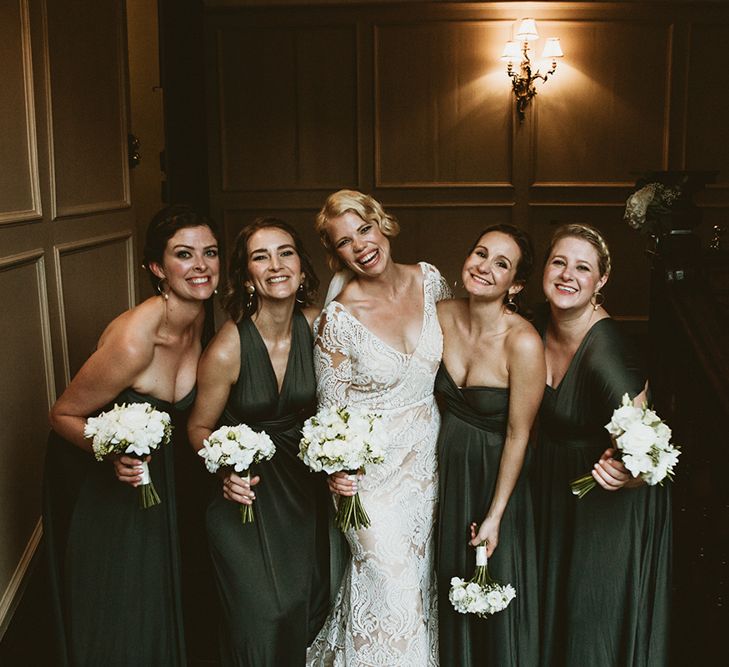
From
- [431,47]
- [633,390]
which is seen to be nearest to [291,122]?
[431,47]

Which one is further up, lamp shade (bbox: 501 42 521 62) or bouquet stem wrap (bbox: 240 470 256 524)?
lamp shade (bbox: 501 42 521 62)

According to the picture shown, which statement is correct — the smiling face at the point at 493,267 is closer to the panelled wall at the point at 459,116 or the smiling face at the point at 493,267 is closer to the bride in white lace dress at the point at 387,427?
the bride in white lace dress at the point at 387,427

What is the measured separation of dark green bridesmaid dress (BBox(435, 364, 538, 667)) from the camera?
9.59 feet

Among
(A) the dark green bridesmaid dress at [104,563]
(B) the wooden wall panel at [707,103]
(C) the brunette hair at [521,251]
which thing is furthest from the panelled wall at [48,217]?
(B) the wooden wall panel at [707,103]

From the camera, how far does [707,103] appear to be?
7461mm

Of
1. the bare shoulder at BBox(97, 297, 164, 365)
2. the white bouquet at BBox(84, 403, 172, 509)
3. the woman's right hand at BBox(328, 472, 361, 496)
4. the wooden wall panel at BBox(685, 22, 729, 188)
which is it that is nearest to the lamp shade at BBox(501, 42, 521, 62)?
the wooden wall panel at BBox(685, 22, 729, 188)

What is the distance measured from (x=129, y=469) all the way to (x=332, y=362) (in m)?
0.81

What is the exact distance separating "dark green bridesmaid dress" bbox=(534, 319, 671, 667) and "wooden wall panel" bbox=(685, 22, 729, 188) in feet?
17.7

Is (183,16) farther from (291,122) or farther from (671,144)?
(671,144)

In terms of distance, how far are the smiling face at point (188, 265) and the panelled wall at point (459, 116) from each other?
484 cm

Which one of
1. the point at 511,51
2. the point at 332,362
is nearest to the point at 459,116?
the point at 511,51

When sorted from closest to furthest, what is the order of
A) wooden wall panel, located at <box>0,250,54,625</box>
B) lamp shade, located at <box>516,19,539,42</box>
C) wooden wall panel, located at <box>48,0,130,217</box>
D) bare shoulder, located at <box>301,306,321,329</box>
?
1. bare shoulder, located at <box>301,306,321,329</box>
2. wooden wall panel, located at <box>0,250,54,625</box>
3. wooden wall panel, located at <box>48,0,130,217</box>
4. lamp shade, located at <box>516,19,539,42</box>

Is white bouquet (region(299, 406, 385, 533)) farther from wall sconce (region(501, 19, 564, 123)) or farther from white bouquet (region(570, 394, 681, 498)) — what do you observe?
wall sconce (region(501, 19, 564, 123))

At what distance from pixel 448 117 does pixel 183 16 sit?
9.14ft
